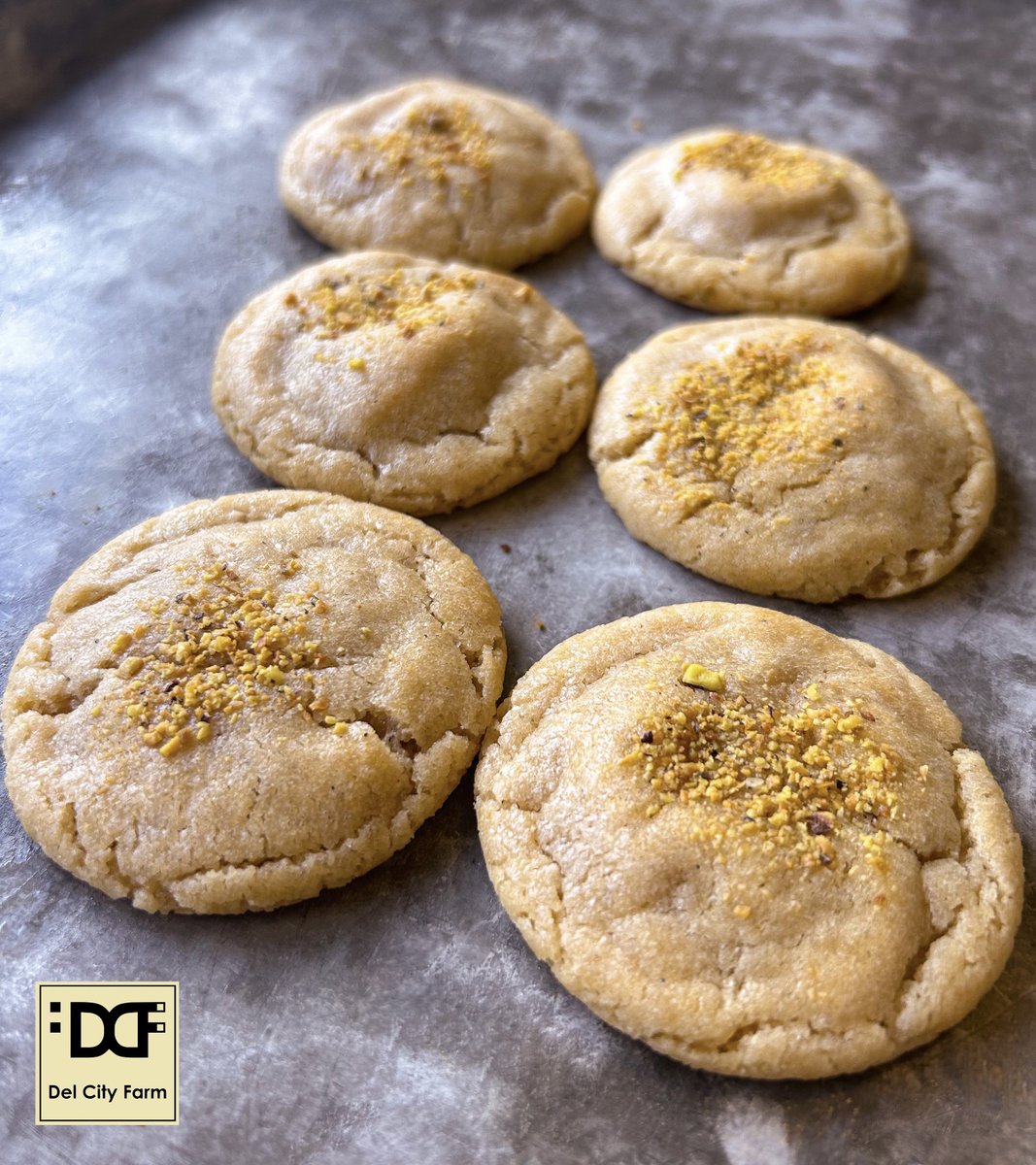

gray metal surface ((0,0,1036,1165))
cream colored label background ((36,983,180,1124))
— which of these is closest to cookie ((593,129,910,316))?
gray metal surface ((0,0,1036,1165))

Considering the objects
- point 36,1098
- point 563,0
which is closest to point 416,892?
point 36,1098

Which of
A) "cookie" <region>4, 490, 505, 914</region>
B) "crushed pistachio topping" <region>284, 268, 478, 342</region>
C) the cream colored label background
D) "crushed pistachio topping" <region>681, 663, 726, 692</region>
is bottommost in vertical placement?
the cream colored label background

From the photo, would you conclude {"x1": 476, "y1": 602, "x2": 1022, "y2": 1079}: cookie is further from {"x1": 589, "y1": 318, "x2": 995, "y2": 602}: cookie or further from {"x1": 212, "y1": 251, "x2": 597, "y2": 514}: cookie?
{"x1": 212, "y1": 251, "x2": 597, "y2": 514}: cookie

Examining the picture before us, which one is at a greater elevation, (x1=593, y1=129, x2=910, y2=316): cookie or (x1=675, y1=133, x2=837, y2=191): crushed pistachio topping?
(x1=675, y1=133, x2=837, y2=191): crushed pistachio topping

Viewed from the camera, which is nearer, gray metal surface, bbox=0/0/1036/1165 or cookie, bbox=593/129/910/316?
gray metal surface, bbox=0/0/1036/1165

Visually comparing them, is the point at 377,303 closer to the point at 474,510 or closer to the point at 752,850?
the point at 474,510

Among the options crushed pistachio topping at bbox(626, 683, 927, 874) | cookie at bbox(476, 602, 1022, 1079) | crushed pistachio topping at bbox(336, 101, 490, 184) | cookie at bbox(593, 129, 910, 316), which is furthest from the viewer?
crushed pistachio topping at bbox(336, 101, 490, 184)

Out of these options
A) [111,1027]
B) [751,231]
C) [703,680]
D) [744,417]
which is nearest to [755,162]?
[751,231]

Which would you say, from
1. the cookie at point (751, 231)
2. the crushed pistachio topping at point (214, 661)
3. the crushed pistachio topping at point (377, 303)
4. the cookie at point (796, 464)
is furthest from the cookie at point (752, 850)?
the cookie at point (751, 231)
